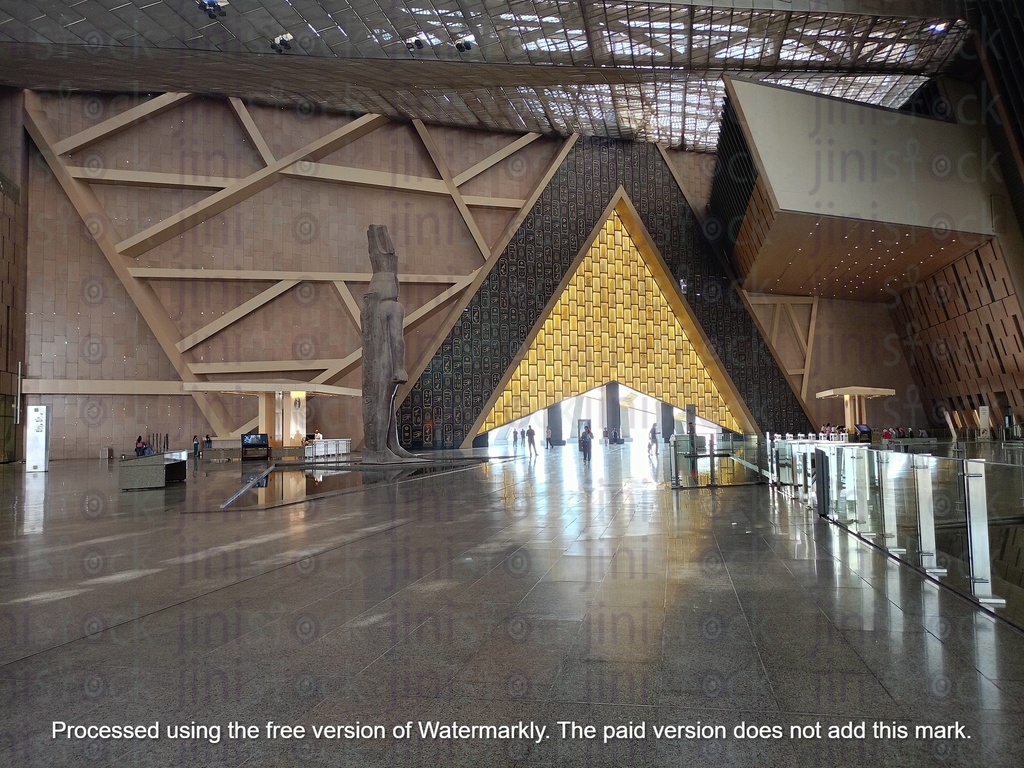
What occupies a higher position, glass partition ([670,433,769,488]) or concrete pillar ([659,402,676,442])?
concrete pillar ([659,402,676,442])

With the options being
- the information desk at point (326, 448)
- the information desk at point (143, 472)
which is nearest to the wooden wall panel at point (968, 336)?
the information desk at point (326, 448)

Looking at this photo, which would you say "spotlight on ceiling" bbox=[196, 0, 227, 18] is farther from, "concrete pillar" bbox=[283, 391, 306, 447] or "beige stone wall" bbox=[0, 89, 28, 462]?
"concrete pillar" bbox=[283, 391, 306, 447]

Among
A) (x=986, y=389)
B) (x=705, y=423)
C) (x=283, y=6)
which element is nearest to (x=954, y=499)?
(x=283, y=6)

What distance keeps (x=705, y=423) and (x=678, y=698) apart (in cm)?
3411

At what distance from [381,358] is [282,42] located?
894 centimetres

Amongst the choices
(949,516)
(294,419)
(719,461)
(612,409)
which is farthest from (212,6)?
(612,409)

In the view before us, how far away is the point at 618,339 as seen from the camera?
33.7m

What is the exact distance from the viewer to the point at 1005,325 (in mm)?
24953

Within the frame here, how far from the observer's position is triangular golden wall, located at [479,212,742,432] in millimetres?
32469

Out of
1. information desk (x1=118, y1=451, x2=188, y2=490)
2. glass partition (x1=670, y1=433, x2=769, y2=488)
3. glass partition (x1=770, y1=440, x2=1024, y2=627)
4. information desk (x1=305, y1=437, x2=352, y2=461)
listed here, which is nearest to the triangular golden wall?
information desk (x1=305, y1=437, x2=352, y2=461)

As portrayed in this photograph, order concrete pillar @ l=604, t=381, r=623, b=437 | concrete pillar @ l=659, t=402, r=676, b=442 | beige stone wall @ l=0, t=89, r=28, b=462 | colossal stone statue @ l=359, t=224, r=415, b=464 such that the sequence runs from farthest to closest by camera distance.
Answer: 1. concrete pillar @ l=604, t=381, r=623, b=437
2. concrete pillar @ l=659, t=402, r=676, b=442
3. beige stone wall @ l=0, t=89, r=28, b=462
4. colossal stone statue @ l=359, t=224, r=415, b=464

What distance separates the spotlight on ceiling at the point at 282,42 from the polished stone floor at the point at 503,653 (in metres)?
16.6

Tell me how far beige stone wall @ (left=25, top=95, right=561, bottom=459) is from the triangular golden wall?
4.71 m

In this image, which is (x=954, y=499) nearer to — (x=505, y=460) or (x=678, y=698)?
(x=678, y=698)
